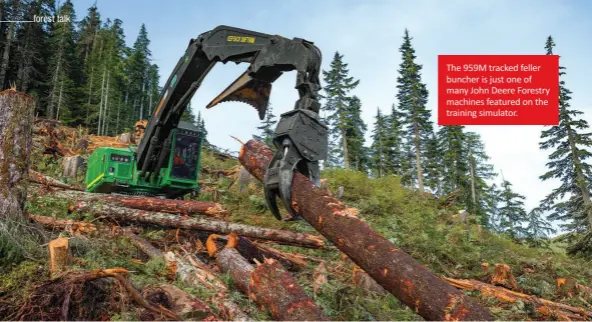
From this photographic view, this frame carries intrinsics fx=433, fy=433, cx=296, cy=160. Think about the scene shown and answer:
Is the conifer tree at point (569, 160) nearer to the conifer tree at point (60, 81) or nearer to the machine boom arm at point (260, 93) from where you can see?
the machine boom arm at point (260, 93)

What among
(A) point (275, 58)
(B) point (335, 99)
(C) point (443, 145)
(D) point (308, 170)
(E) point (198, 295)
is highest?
(B) point (335, 99)

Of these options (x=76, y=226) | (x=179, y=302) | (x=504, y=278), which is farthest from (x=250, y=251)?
(x=504, y=278)

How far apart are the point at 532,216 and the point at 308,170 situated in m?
47.5

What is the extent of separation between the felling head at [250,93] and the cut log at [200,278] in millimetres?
2577

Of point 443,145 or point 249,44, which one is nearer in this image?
point 249,44

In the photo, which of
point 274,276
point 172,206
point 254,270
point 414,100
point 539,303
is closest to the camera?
point 274,276

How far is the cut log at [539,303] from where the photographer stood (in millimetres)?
6871

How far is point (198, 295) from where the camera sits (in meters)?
5.41

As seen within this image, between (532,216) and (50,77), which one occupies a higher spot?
(50,77)

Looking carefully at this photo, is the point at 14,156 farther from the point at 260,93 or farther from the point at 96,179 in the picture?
the point at 96,179

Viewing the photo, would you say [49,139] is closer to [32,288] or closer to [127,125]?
[32,288]

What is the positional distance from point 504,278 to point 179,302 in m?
6.81

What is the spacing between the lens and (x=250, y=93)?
23.7 feet

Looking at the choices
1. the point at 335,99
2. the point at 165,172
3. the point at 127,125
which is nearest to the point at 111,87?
the point at 127,125
